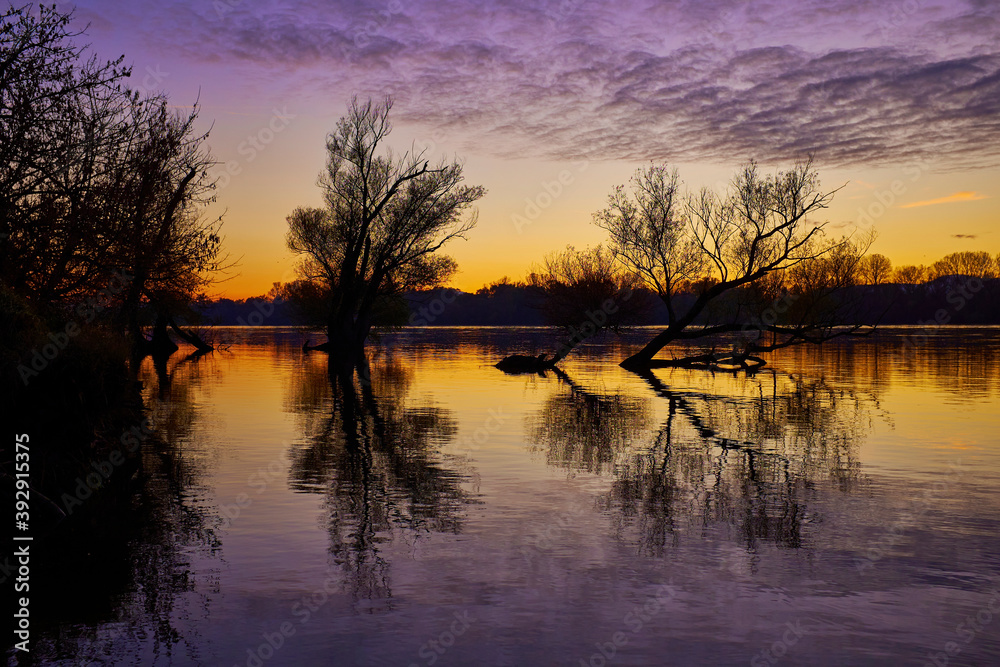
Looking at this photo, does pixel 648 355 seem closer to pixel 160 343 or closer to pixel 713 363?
pixel 713 363

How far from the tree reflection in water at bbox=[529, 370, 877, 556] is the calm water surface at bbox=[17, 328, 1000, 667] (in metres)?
0.08

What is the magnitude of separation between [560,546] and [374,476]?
5158 mm

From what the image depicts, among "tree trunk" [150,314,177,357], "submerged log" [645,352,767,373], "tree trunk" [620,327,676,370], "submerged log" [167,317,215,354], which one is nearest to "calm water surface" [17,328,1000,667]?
"submerged log" [645,352,767,373]

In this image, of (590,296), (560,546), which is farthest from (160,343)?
(560,546)

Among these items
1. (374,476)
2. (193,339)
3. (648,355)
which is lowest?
(374,476)

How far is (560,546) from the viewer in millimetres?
9234

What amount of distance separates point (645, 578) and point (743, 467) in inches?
272

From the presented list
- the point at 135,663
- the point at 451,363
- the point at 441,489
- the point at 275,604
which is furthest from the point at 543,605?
the point at 451,363

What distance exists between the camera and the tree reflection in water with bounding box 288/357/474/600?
30.0ft

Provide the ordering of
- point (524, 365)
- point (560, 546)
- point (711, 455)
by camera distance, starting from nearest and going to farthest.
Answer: point (560, 546) → point (711, 455) → point (524, 365)

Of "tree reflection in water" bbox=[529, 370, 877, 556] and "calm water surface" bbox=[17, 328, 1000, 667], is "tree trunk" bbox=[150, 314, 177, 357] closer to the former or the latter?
"tree reflection in water" bbox=[529, 370, 877, 556]

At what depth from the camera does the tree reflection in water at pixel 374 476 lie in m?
9.16

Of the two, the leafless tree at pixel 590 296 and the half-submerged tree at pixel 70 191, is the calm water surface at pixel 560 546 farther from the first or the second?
the leafless tree at pixel 590 296

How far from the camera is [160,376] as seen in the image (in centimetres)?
3947
